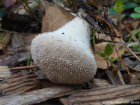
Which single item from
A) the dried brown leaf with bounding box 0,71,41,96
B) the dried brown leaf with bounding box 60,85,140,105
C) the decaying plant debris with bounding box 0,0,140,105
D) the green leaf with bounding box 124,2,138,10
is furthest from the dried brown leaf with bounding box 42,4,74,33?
the green leaf with bounding box 124,2,138,10

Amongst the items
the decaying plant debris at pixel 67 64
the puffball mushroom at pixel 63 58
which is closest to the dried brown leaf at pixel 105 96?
the decaying plant debris at pixel 67 64

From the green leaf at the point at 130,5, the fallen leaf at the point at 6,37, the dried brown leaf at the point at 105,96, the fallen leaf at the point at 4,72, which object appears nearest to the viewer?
the dried brown leaf at the point at 105,96

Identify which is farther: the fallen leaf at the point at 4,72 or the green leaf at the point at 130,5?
the green leaf at the point at 130,5

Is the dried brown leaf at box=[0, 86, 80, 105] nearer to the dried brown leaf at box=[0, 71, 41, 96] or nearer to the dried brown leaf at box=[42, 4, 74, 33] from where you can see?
the dried brown leaf at box=[0, 71, 41, 96]

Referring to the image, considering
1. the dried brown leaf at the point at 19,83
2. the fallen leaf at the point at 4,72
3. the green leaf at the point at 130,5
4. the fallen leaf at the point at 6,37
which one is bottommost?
the dried brown leaf at the point at 19,83

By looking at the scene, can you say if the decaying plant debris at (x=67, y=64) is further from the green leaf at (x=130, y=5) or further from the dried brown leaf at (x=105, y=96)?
the green leaf at (x=130, y=5)

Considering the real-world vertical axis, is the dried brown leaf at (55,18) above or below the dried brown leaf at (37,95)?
above

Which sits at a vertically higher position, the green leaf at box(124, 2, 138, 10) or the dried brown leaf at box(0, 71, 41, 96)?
the green leaf at box(124, 2, 138, 10)

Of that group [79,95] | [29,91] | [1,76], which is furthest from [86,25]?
[1,76]
